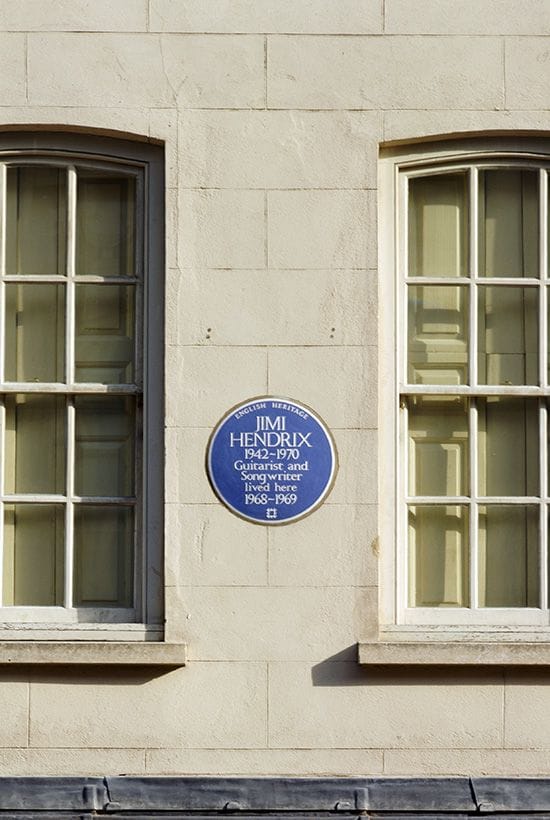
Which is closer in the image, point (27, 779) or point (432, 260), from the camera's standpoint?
point (27, 779)

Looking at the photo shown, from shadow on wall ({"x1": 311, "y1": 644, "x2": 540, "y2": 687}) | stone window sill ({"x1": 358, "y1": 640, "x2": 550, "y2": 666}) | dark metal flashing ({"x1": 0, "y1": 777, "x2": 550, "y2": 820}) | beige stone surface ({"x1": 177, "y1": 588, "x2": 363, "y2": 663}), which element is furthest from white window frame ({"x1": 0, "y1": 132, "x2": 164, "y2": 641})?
stone window sill ({"x1": 358, "y1": 640, "x2": 550, "y2": 666})

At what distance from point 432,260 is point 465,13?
1352 mm

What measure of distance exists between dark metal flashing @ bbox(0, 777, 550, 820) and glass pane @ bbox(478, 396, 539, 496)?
1588mm

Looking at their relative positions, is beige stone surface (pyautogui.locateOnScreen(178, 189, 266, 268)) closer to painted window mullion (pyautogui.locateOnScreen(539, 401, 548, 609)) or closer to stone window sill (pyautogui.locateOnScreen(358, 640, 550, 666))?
painted window mullion (pyautogui.locateOnScreen(539, 401, 548, 609))

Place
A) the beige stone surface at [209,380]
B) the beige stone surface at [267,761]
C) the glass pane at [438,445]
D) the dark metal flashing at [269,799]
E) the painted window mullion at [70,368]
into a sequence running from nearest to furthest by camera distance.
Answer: the dark metal flashing at [269,799] < the beige stone surface at [267,761] < the beige stone surface at [209,380] < the painted window mullion at [70,368] < the glass pane at [438,445]

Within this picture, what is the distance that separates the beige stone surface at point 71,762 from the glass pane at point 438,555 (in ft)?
5.74

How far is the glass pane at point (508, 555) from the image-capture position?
24.4ft

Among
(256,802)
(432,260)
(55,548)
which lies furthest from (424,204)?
(256,802)

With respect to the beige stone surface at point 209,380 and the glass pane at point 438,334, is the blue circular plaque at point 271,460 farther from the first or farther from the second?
the glass pane at point 438,334

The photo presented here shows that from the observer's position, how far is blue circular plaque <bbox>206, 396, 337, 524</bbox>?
721cm

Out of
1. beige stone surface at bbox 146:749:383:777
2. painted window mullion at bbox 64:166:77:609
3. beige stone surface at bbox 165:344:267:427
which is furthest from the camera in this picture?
painted window mullion at bbox 64:166:77:609

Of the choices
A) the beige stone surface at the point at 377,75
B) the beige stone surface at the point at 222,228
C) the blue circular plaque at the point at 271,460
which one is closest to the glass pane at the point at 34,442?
the blue circular plaque at the point at 271,460

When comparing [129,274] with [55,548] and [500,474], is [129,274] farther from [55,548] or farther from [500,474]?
[500,474]

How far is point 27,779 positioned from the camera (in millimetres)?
7055
